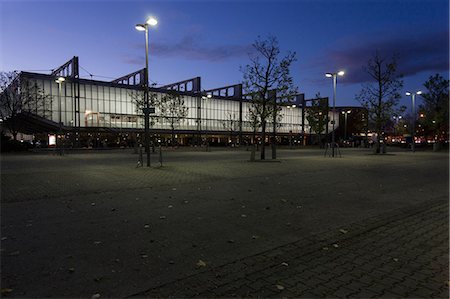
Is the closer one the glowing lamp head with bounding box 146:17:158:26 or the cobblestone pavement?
the cobblestone pavement

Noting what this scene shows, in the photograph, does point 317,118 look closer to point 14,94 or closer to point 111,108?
point 111,108

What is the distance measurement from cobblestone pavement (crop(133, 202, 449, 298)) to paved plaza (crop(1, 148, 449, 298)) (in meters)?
0.01

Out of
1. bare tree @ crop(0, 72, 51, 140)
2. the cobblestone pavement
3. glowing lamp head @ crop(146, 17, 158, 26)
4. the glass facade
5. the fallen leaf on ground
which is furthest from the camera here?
the glass facade

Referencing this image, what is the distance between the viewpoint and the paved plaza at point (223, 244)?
3.88 metres

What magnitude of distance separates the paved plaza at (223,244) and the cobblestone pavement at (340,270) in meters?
0.01

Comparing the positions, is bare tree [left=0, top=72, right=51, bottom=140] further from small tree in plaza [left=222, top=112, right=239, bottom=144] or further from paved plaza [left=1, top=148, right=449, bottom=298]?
small tree in plaza [left=222, top=112, right=239, bottom=144]

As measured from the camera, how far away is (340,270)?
14.4 feet

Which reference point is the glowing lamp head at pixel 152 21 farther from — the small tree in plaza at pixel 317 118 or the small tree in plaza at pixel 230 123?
the small tree in plaza at pixel 230 123

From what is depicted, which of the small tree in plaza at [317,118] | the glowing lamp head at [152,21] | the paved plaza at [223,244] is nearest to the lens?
the paved plaza at [223,244]

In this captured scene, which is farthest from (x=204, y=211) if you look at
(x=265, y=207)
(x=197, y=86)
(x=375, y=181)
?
(x=197, y=86)

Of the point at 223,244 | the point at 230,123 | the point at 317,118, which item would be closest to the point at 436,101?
the point at 317,118

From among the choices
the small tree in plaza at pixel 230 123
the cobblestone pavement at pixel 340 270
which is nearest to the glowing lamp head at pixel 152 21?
the cobblestone pavement at pixel 340 270

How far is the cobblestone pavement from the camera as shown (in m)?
3.77

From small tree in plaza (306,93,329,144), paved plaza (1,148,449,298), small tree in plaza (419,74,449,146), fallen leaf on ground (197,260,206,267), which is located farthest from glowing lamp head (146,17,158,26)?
small tree in plaza (306,93,329,144)
